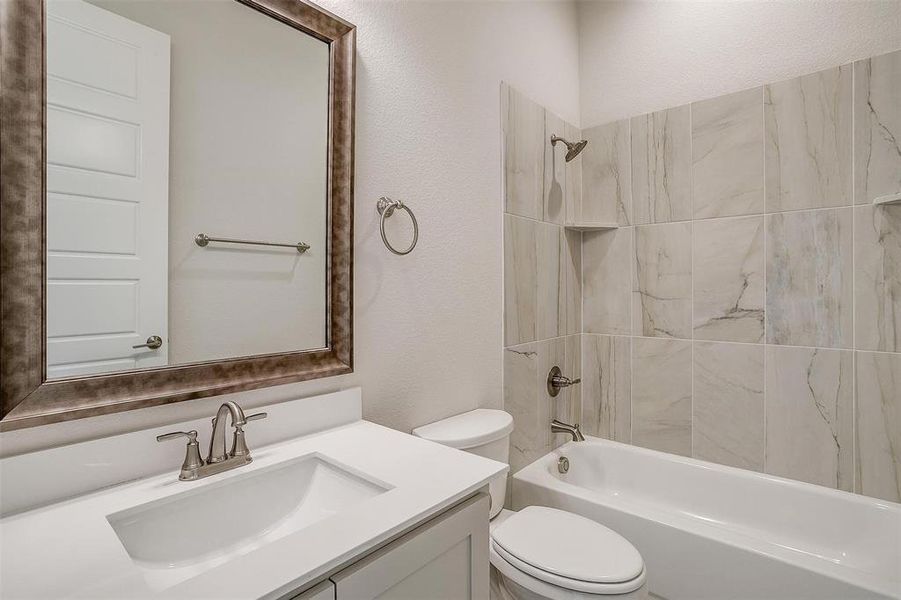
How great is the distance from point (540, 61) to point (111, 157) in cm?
181

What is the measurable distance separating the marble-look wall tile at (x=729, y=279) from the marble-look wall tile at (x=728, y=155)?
7cm

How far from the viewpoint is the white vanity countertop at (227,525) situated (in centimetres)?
57

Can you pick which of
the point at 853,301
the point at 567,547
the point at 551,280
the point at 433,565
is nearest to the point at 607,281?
the point at 551,280

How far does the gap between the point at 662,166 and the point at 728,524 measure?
1574mm

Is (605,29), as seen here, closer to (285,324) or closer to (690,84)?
(690,84)

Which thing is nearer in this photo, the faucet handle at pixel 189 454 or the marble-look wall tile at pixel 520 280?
the faucet handle at pixel 189 454

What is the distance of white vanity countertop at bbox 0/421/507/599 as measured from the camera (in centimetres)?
57

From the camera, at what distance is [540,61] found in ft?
6.82

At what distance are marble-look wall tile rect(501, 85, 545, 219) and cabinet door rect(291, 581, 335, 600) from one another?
1.49m

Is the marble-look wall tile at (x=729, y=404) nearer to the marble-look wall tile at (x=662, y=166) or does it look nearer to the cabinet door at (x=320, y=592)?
the marble-look wall tile at (x=662, y=166)

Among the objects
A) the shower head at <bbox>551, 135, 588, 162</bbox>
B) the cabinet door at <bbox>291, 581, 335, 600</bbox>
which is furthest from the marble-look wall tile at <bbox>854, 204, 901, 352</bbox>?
the cabinet door at <bbox>291, 581, 335, 600</bbox>

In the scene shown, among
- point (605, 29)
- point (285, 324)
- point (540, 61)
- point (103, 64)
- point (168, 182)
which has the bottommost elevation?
point (285, 324)

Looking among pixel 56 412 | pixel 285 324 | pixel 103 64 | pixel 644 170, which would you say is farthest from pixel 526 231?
pixel 56 412

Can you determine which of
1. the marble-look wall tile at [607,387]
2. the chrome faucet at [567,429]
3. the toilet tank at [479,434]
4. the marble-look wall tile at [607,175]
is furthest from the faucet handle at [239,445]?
the marble-look wall tile at [607,175]
